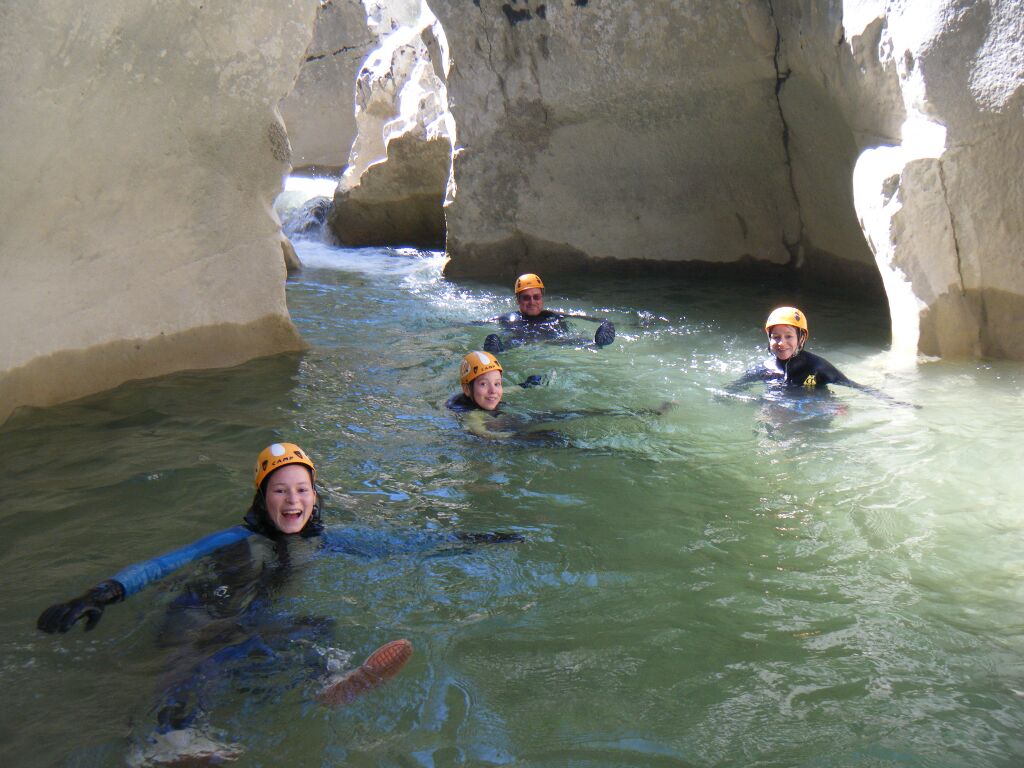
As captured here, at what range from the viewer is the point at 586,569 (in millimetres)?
4770

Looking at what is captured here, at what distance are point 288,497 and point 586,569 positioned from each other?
4.91ft

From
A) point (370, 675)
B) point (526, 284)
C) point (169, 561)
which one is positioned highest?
point (526, 284)

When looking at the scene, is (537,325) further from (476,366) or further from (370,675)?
(370,675)

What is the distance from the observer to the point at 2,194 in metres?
7.13

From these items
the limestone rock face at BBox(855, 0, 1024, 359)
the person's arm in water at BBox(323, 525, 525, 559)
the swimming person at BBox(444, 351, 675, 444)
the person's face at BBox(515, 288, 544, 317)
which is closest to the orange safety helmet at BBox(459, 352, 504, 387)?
the swimming person at BBox(444, 351, 675, 444)

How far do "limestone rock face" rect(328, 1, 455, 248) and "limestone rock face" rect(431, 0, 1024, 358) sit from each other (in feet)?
10.3

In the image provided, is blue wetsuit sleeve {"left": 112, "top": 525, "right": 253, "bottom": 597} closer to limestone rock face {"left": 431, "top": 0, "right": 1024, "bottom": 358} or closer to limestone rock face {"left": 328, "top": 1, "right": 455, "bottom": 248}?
limestone rock face {"left": 431, "top": 0, "right": 1024, "bottom": 358}

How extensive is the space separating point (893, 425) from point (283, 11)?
6.14m

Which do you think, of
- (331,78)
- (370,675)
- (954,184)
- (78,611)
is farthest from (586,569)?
(331,78)

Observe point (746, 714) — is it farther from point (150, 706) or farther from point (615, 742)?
point (150, 706)

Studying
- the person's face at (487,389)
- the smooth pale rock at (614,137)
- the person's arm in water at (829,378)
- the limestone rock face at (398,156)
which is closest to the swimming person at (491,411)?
the person's face at (487,389)

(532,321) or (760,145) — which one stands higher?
(760,145)

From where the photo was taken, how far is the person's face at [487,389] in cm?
720

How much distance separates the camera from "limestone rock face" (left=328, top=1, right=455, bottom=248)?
→ 1675cm
